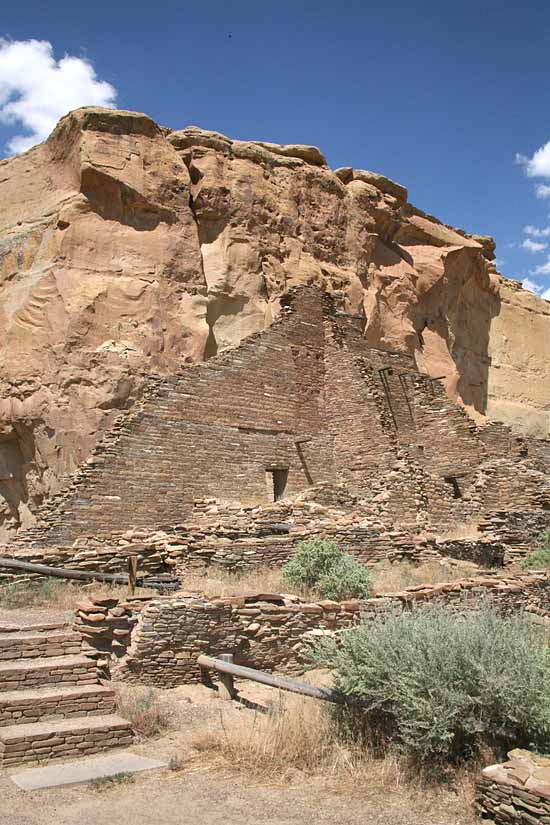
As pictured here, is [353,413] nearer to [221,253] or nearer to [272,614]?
[221,253]

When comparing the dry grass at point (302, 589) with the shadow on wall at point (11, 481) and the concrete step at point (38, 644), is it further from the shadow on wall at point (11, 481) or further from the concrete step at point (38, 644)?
the shadow on wall at point (11, 481)

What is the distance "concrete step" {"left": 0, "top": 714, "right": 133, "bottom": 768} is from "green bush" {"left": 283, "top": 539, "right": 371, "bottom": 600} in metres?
4.47

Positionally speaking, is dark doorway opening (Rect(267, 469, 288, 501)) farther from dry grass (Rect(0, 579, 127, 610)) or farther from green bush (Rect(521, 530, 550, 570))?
dry grass (Rect(0, 579, 127, 610))

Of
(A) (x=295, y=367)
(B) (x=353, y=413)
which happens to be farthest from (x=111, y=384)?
(B) (x=353, y=413)

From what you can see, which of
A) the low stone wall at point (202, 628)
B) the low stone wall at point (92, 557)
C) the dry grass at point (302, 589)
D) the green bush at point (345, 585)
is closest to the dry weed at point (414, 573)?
the dry grass at point (302, 589)

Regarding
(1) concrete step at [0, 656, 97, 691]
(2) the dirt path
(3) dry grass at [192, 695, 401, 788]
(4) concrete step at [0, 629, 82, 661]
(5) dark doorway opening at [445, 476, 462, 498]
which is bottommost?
(2) the dirt path

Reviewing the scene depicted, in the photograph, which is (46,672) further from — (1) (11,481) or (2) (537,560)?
(1) (11,481)

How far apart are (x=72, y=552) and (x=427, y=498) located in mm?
8461

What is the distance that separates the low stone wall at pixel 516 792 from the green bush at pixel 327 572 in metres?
5.21

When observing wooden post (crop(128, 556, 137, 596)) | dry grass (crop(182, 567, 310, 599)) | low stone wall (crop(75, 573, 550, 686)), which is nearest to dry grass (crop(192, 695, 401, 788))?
low stone wall (crop(75, 573, 550, 686))

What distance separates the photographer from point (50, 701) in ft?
21.7

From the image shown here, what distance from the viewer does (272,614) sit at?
9.04 meters

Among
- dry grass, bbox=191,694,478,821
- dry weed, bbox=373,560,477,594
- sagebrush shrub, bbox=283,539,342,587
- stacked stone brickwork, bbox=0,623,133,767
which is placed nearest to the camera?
dry grass, bbox=191,694,478,821

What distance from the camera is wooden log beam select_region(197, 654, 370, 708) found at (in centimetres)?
625
